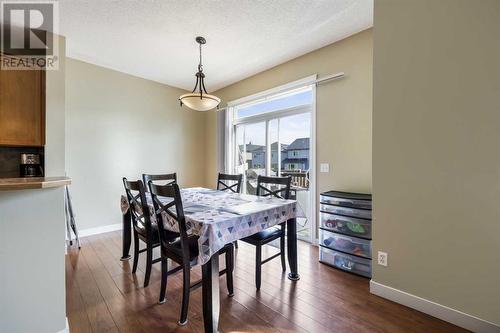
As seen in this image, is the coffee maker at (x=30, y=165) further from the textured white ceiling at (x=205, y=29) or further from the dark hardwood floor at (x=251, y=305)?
Answer: the textured white ceiling at (x=205, y=29)

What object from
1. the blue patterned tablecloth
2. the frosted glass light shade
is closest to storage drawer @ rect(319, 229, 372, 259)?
the blue patterned tablecloth

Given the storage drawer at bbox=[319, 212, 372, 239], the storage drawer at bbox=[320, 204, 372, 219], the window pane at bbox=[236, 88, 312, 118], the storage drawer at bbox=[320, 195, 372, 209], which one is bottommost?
the storage drawer at bbox=[319, 212, 372, 239]

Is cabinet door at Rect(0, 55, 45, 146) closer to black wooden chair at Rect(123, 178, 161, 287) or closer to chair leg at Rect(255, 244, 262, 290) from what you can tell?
black wooden chair at Rect(123, 178, 161, 287)

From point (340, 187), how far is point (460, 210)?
136 cm

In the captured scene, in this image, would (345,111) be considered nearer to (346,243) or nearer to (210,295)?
(346,243)

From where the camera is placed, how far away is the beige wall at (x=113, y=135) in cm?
347

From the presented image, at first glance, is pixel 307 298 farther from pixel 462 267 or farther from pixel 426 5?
pixel 426 5

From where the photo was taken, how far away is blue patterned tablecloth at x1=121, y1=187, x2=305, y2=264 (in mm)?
1479

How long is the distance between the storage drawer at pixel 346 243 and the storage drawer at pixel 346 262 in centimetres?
5

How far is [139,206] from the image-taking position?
7.21ft

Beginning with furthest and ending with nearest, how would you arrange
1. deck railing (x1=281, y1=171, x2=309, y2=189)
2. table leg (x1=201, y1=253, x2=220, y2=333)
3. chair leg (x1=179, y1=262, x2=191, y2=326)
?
deck railing (x1=281, y1=171, x2=309, y2=189), chair leg (x1=179, y1=262, x2=191, y2=326), table leg (x1=201, y1=253, x2=220, y2=333)

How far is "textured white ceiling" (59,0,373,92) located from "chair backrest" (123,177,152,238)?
1.75 metres

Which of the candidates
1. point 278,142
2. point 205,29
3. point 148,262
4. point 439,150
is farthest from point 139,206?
point 439,150

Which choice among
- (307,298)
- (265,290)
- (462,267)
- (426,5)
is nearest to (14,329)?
(265,290)
